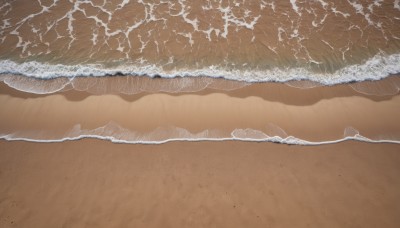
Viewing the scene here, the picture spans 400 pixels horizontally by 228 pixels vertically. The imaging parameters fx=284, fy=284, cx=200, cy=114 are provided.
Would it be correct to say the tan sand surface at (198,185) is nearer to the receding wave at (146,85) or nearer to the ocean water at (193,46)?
the ocean water at (193,46)

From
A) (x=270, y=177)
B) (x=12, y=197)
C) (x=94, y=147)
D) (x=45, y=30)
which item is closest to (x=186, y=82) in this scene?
(x=94, y=147)

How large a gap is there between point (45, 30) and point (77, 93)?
112 inches

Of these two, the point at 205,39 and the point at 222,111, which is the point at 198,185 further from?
the point at 205,39

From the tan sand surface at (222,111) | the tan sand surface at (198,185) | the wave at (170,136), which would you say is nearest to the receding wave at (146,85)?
the tan sand surface at (222,111)

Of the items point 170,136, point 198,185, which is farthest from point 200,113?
point 198,185

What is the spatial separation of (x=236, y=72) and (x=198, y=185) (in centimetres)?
305

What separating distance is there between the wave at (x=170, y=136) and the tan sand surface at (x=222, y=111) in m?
0.07

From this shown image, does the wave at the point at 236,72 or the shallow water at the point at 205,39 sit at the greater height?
the shallow water at the point at 205,39

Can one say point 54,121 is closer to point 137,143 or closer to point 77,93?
point 77,93

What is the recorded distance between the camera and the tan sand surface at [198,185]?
4.56 metres

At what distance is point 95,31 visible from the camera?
25.9ft

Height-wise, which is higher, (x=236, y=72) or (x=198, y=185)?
(x=236, y=72)

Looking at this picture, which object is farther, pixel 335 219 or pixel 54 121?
pixel 54 121

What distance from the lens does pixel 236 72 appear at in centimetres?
679
